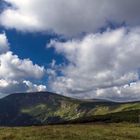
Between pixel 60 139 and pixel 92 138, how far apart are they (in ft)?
17.8

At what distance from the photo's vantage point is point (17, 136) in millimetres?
49219

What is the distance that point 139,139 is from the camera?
2007 inches

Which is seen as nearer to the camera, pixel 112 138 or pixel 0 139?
pixel 0 139

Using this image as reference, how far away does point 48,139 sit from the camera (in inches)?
1812

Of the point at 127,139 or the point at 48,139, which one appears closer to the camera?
the point at 48,139

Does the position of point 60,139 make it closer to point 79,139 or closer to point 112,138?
point 79,139

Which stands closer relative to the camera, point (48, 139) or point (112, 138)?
point (48, 139)

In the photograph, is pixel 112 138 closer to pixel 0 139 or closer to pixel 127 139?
pixel 127 139

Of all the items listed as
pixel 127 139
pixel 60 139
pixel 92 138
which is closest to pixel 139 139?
pixel 127 139

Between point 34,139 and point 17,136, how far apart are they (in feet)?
16.0

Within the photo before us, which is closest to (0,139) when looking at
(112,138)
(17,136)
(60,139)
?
(17,136)

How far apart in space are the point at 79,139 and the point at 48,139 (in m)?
4.85

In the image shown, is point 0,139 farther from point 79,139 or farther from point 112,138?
point 112,138

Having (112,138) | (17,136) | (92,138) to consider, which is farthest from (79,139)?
(17,136)
